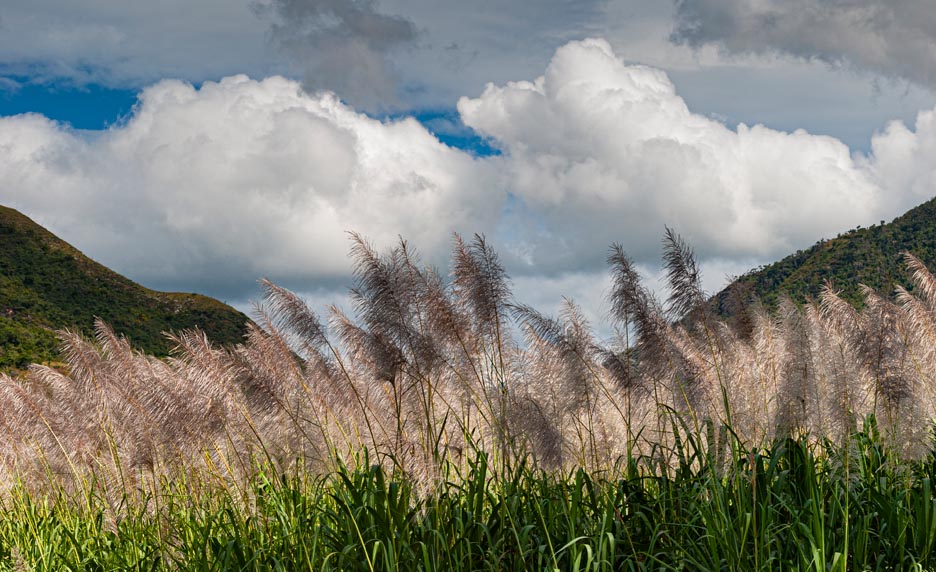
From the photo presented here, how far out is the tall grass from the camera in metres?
5.12

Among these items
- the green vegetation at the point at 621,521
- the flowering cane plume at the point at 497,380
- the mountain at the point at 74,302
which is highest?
the mountain at the point at 74,302

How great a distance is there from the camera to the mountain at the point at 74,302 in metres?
57.3

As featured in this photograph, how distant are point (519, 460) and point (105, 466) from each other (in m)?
5.17

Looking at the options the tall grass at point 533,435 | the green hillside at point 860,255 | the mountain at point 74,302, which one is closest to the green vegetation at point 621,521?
the tall grass at point 533,435

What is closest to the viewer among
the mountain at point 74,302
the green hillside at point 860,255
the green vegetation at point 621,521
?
the green vegetation at point 621,521

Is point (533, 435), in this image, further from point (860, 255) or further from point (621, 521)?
point (860, 255)

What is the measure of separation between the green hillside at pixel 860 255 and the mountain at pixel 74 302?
37.6m

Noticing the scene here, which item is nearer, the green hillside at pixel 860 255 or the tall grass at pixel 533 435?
the tall grass at pixel 533 435

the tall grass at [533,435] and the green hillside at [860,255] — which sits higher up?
the green hillside at [860,255]

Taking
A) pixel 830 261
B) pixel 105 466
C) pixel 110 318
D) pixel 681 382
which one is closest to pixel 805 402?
pixel 681 382

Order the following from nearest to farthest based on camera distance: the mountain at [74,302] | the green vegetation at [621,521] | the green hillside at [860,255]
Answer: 1. the green vegetation at [621,521]
2. the green hillside at [860,255]
3. the mountain at [74,302]

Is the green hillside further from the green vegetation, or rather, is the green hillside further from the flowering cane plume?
the green vegetation

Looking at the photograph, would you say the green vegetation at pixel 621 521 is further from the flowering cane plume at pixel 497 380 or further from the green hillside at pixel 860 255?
the green hillside at pixel 860 255

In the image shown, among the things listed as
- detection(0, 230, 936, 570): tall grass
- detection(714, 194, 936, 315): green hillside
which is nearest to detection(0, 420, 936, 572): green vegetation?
detection(0, 230, 936, 570): tall grass
